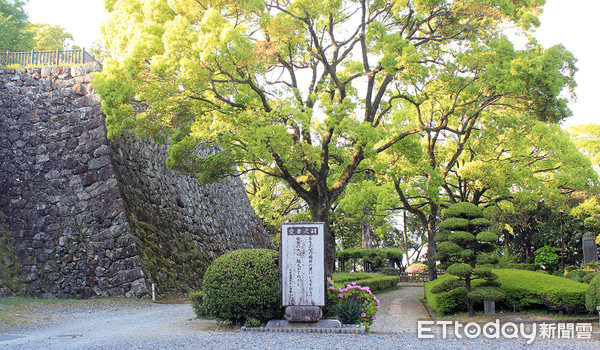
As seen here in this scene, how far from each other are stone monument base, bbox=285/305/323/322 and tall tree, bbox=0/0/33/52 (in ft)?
70.2

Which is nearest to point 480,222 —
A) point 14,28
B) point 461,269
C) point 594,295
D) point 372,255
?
point 461,269

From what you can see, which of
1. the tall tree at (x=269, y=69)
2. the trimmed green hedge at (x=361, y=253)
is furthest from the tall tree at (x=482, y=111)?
the trimmed green hedge at (x=361, y=253)

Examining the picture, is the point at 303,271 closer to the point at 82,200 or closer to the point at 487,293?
the point at 487,293

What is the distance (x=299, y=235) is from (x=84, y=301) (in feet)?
25.6

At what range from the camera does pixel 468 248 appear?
432 inches

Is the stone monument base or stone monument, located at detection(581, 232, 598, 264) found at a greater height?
stone monument, located at detection(581, 232, 598, 264)

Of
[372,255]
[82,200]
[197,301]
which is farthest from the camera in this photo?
[372,255]

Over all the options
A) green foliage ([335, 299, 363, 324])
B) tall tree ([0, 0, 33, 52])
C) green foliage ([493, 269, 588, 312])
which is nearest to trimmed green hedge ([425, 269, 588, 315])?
green foliage ([493, 269, 588, 312])

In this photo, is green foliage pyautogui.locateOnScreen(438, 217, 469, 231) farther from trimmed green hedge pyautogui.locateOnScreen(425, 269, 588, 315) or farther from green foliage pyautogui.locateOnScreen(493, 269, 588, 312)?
A: green foliage pyautogui.locateOnScreen(493, 269, 588, 312)

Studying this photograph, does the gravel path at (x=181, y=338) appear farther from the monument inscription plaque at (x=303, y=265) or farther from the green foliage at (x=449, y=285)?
the green foliage at (x=449, y=285)

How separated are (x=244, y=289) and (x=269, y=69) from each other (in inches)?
318

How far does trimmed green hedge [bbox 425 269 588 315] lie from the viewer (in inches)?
383

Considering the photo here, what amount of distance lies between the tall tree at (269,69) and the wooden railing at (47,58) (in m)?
3.14

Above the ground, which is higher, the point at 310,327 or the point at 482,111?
the point at 482,111
